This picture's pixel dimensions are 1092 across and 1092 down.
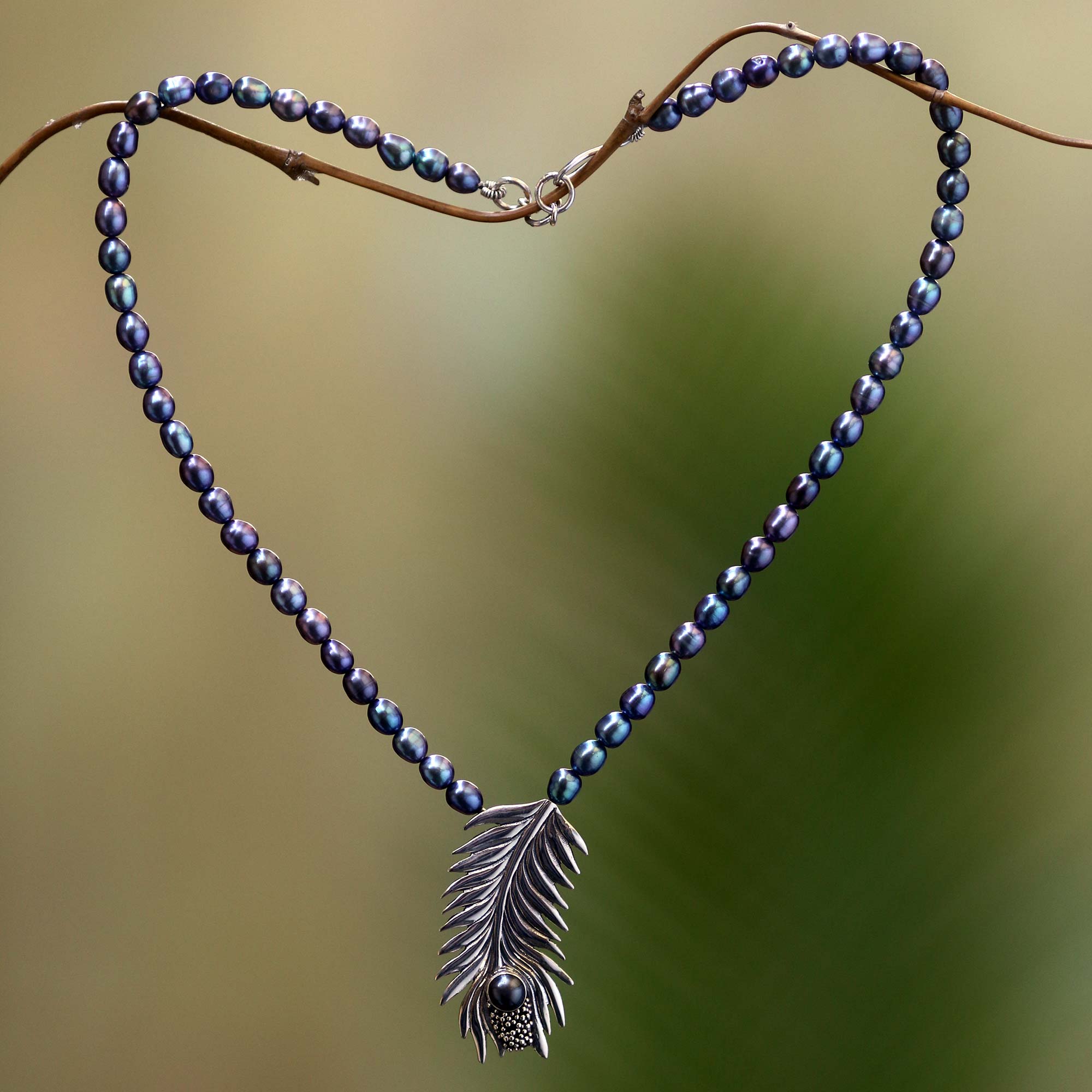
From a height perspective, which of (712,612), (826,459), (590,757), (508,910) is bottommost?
(508,910)

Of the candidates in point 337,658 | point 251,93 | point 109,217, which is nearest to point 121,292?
point 109,217

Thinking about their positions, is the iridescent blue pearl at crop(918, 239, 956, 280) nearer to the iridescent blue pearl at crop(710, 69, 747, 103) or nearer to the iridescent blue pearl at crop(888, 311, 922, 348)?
the iridescent blue pearl at crop(888, 311, 922, 348)

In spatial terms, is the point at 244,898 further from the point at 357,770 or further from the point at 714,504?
the point at 714,504

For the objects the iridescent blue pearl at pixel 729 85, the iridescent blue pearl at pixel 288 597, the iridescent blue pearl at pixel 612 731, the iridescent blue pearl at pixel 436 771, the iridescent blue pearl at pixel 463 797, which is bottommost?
the iridescent blue pearl at pixel 463 797

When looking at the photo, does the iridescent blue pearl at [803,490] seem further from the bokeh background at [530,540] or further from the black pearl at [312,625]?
the black pearl at [312,625]

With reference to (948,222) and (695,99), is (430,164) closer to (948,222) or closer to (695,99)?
(695,99)

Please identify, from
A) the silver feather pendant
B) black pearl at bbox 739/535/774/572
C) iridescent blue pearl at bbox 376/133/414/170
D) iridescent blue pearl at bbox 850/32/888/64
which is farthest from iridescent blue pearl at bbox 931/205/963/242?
the silver feather pendant

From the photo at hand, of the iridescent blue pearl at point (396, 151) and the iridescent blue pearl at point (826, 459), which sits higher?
the iridescent blue pearl at point (396, 151)

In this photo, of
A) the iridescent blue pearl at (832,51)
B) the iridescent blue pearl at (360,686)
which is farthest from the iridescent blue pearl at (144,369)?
the iridescent blue pearl at (832,51)
